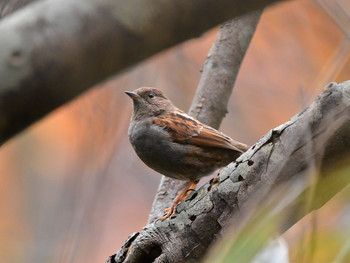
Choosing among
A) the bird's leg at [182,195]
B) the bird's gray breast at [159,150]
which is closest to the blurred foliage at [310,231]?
the bird's leg at [182,195]

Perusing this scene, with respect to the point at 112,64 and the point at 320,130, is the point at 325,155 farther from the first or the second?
the point at 112,64

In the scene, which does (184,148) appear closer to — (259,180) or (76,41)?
(259,180)

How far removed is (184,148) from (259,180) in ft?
5.23

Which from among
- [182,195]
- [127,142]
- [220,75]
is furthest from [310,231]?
[127,142]

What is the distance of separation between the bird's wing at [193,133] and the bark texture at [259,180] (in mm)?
1043

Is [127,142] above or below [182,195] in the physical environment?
above

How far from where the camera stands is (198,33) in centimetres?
164

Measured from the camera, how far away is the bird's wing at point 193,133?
4.49 m

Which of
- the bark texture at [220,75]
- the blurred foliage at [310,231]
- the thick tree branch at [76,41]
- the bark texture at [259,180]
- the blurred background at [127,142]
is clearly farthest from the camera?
the blurred background at [127,142]

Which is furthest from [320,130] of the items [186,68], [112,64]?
[186,68]

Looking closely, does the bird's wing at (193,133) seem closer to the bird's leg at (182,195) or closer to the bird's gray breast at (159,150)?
the bird's gray breast at (159,150)

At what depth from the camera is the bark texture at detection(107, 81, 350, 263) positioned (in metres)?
2.81

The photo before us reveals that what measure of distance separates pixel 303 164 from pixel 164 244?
1.15 metres

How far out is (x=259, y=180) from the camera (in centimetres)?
308
